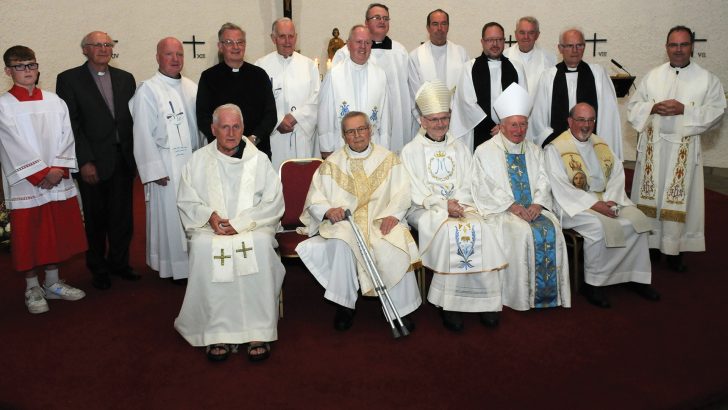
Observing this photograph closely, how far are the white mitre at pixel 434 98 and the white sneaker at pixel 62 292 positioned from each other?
10.0 feet

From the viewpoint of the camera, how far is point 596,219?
16.2 feet

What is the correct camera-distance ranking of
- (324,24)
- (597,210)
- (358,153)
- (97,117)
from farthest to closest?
(324,24) → (97,117) → (597,210) → (358,153)

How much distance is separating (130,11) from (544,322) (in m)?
8.19

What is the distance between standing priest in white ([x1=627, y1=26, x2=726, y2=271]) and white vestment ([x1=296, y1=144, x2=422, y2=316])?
243 centimetres

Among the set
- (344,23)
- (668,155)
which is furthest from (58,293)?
(344,23)

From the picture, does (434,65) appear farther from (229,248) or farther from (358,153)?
(229,248)

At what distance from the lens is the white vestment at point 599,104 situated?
5910mm

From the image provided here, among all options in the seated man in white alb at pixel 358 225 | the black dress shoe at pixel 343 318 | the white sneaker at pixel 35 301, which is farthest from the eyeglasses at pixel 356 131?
the white sneaker at pixel 35 301

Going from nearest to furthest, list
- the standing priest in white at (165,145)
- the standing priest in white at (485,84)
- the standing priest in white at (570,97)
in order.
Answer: the standing priest in white at (165,145) → the standing priest in white at (570,97) → the standing priest in white at (485,84)

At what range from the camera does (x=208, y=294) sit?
4172mm

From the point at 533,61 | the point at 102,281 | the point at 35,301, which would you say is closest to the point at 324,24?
the point at 533,61

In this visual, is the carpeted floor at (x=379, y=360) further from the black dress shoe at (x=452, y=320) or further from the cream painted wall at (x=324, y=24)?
the cream painted wall at (x=324, y=24)

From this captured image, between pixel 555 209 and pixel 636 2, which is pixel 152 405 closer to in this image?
pixel 555 209

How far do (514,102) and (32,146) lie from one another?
11.7 feet
